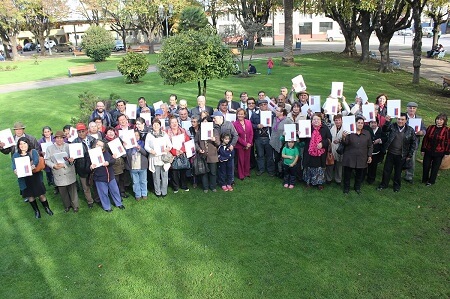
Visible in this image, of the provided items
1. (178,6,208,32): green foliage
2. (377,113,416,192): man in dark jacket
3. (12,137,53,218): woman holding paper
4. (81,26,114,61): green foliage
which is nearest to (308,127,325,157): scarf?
(377,113,416,192): man in dark jacket

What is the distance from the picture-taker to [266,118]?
861 centimetres

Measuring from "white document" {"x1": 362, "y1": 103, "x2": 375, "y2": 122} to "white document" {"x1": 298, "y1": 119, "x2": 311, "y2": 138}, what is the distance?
4.23ft

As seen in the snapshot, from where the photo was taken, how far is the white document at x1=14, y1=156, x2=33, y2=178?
6746 mm

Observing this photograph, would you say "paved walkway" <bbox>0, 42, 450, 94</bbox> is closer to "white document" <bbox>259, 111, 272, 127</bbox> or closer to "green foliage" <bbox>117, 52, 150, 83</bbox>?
"green foliage" <bbox>117, 52, 150, 83</bbox>

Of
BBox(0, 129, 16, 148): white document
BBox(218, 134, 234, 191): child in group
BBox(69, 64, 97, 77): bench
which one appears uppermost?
BBox(69, 64, 97, 77): bench

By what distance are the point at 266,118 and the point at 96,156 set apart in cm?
387

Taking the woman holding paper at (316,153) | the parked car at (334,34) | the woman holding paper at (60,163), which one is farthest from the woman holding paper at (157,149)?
the parked car at (334,34)

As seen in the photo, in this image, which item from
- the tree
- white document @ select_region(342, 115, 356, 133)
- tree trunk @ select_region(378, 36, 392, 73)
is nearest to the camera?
white document @ select_region(342, 115, 356, 133)

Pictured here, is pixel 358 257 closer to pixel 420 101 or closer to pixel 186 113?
pixel 186 113

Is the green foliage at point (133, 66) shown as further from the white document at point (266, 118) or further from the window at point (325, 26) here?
the window at point (325, 26)

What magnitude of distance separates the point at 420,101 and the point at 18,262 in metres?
15.5

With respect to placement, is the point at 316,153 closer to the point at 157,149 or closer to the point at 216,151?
the point at 216,151

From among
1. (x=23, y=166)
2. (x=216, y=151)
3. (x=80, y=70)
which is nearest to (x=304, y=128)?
(x=216, y=151)

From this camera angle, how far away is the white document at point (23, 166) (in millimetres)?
6746
